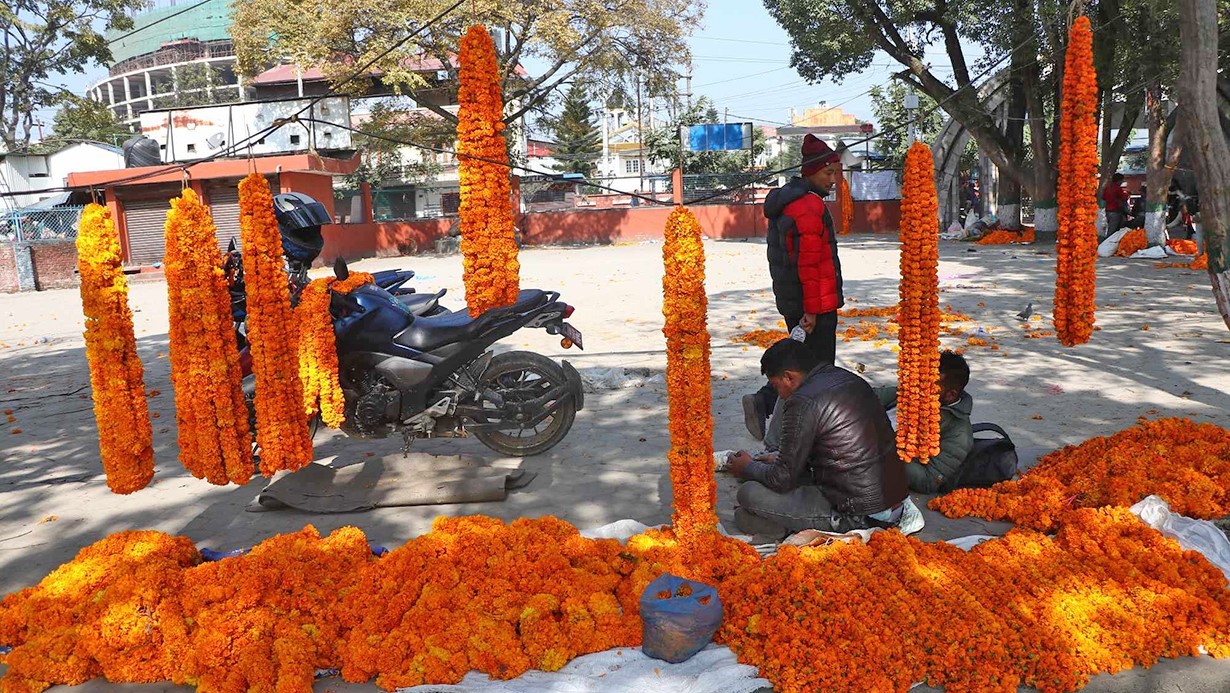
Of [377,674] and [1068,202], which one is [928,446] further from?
[377,674]

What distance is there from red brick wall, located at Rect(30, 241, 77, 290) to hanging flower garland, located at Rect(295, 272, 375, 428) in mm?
20734

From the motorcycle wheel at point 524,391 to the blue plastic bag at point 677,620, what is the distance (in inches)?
104

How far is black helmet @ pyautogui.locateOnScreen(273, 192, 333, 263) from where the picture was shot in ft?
18.8

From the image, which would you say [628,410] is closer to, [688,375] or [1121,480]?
[688,375]

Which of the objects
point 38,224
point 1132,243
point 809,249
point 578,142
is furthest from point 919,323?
point 578,142

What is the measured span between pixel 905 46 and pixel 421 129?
55.9 feet

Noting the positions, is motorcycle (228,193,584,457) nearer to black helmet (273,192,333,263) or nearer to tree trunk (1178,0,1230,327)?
black helmet (273,192,333,263)

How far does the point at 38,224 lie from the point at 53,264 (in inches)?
61.9

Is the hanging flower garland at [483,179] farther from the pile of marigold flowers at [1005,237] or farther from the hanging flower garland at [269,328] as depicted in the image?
the pile of marigold flowers at [1005,237]

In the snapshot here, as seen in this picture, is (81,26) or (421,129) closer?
(421,129)

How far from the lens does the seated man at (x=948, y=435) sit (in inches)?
203

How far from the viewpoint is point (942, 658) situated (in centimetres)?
331

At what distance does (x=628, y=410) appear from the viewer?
739cm

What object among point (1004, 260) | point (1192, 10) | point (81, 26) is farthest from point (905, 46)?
point (81, 26)
